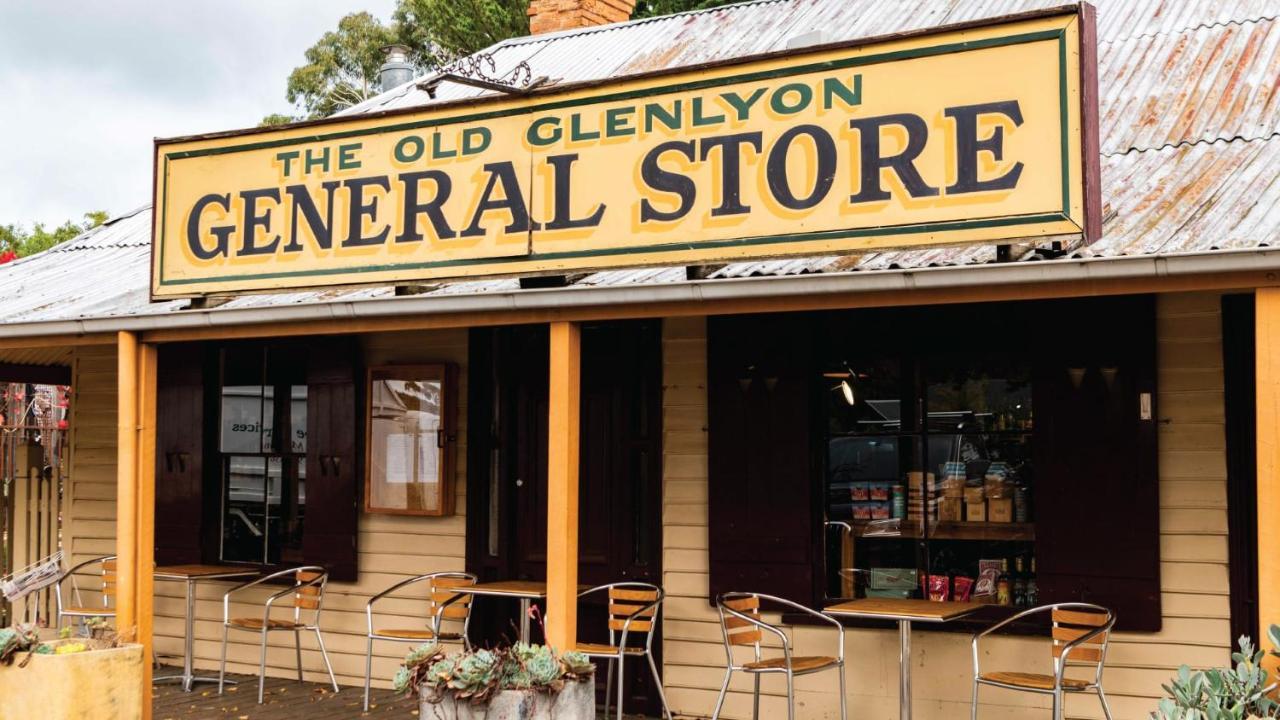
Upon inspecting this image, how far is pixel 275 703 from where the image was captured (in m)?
9.20

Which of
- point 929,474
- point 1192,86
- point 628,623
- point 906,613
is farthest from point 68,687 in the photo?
point 1192,86

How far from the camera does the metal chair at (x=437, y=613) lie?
8.87m

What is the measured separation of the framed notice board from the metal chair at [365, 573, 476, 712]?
52 centimetres

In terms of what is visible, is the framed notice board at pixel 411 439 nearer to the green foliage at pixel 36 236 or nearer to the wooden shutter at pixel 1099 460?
the wooden shutter at pixel 1099 460

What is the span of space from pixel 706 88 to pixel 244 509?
18.0 ft

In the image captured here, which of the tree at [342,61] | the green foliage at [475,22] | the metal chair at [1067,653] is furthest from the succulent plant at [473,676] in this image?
the tree at [342,61]

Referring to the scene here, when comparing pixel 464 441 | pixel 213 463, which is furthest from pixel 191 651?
pixel 464 441

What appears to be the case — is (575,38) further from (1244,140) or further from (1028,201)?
(1028,201)

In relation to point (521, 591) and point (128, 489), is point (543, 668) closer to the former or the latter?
point (521, 591)

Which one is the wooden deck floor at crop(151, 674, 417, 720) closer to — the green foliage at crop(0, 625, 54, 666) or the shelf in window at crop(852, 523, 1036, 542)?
the green foliage at crop(0, 625, 54, 666)

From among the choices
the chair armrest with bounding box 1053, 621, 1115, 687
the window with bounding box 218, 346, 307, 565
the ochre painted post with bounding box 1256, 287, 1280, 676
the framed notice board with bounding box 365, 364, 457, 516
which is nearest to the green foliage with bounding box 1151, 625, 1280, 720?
the ochre painted post with bounding box 1256, 287, 1280, 676

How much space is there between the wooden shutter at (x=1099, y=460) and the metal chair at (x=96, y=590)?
21.4ft

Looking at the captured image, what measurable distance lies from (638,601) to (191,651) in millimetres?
3298

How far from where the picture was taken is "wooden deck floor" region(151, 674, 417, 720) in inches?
344
